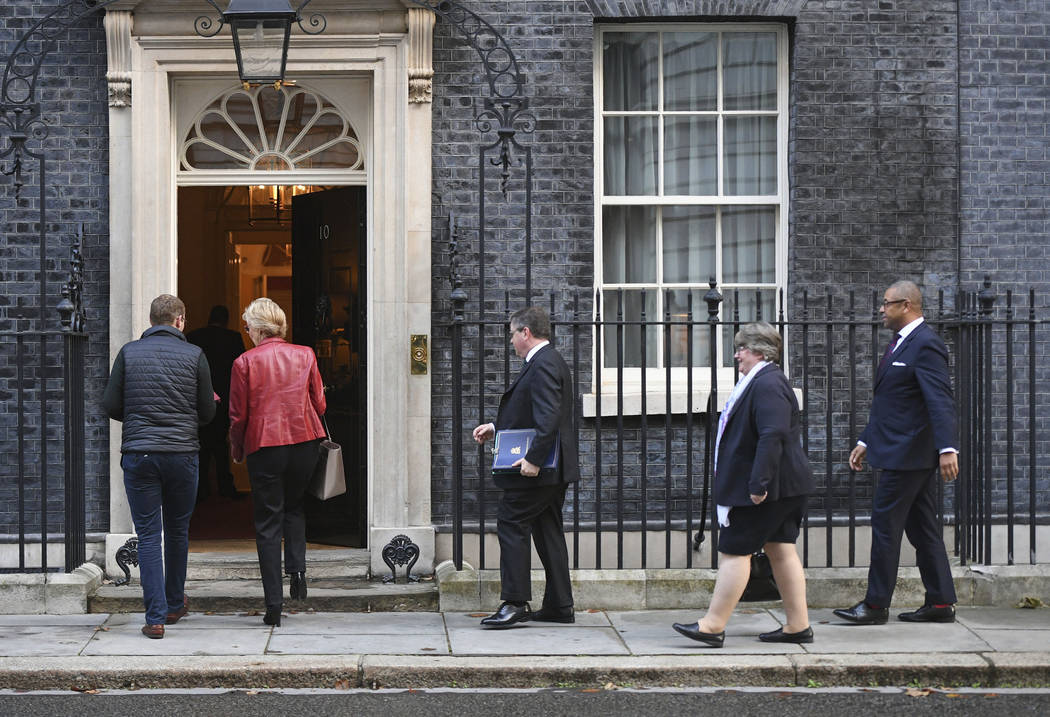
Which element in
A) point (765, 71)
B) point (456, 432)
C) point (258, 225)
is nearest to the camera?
point (456, 432)

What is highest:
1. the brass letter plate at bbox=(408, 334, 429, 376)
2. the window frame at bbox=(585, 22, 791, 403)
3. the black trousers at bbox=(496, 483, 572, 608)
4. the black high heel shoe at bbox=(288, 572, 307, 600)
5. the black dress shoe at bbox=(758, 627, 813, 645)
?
the window frame at bbox=(585, 22, 791, 403)

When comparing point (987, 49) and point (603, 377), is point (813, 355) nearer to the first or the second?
point (603, 377)

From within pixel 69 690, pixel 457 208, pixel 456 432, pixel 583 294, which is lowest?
pixel 69 690

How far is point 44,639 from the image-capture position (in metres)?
7.08

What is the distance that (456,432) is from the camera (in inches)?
314

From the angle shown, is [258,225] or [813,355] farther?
[258,225]

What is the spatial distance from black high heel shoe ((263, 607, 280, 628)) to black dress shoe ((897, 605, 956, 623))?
3.47 metres

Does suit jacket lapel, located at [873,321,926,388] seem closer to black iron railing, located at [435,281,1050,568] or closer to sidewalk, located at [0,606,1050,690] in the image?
black iron railing, located at [435,281,1050,568]

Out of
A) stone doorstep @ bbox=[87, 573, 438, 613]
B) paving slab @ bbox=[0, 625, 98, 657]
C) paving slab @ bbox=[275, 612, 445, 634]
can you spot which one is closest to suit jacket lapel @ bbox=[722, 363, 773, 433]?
paving slab @ bbox=[275, 612, 445, 634]

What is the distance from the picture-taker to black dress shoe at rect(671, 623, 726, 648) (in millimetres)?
6758

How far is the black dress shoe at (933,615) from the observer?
743cm

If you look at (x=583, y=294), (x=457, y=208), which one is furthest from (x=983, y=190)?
(x=457, y=208)

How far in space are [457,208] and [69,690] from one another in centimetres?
394

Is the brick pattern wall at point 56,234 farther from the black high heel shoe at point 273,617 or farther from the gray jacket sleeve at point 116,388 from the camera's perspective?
the black high heel shoe at point 273,617
